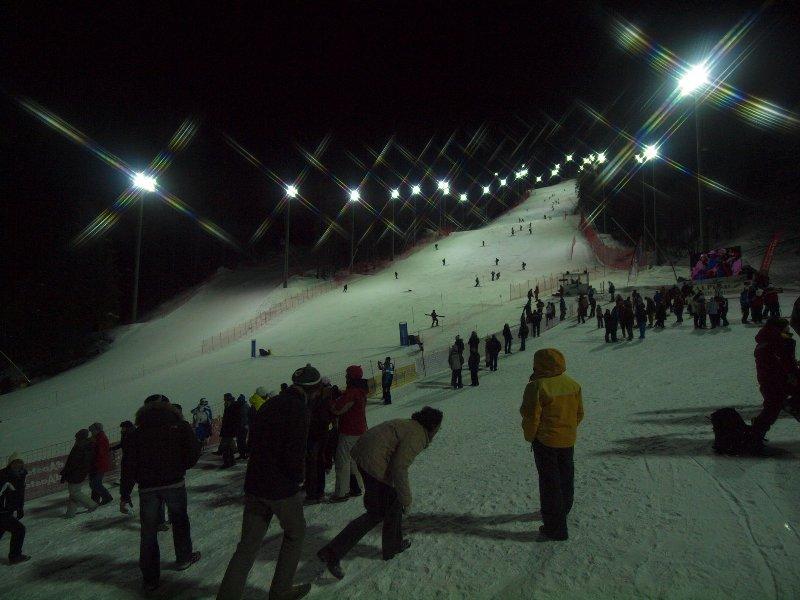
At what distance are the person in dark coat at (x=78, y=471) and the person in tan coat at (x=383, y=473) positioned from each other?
225 inches

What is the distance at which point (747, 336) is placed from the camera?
536 inches

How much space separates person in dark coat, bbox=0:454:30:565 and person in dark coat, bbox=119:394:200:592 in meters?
2.72

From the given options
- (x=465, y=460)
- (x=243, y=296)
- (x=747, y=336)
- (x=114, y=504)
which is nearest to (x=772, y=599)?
(x=465, y=460)

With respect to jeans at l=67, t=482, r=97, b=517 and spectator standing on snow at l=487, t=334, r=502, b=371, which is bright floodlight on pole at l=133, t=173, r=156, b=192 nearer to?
spectator standing on snow at l=487, t=334, r=502, b=371

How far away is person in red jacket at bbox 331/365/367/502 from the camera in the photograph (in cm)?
499

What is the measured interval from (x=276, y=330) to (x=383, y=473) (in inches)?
1151

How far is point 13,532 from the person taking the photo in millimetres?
5246

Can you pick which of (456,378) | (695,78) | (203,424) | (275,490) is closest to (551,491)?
(275,490)

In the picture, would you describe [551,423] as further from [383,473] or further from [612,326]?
[612,326]

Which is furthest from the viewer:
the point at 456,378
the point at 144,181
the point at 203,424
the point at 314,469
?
the point at 144,181

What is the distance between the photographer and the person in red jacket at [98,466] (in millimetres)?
7273

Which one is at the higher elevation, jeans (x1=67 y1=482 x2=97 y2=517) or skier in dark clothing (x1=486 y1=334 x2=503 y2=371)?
skier in dark clothing (x1=486 y1=334 x2=503 y2=371)

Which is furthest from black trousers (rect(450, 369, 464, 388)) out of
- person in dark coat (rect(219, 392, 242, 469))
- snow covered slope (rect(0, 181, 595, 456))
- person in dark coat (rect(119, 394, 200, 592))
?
person in dark coat (rect(119, 394, 200, 592))

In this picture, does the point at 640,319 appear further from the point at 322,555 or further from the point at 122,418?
the point at 122,418
